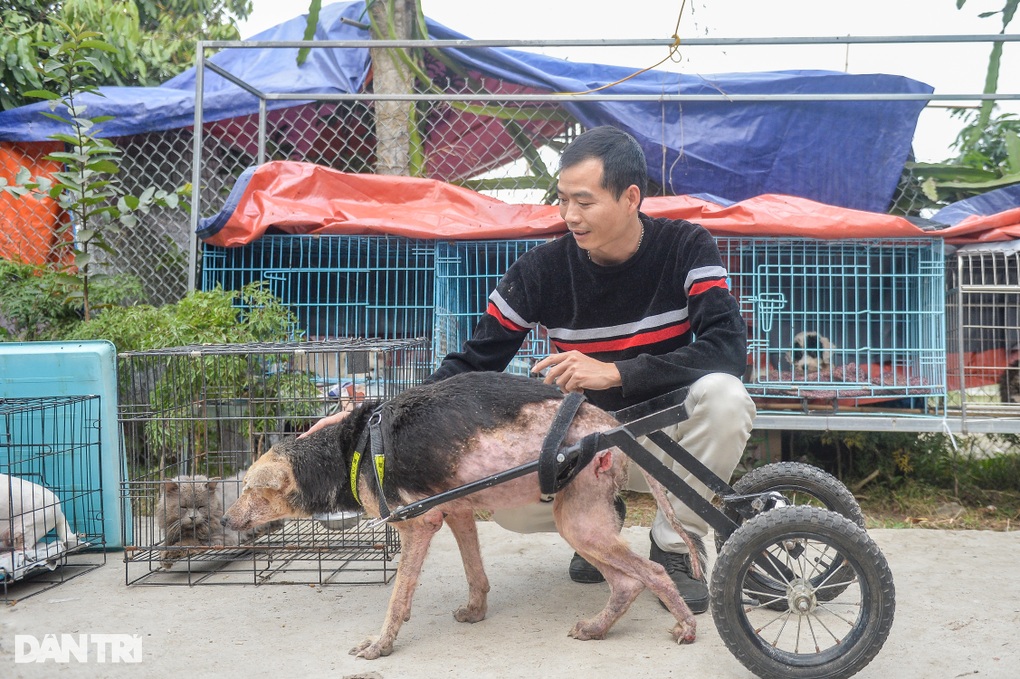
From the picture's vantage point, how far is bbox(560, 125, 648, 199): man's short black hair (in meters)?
2.78

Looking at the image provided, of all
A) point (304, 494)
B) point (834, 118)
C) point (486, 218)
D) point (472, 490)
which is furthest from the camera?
point (834, 118)

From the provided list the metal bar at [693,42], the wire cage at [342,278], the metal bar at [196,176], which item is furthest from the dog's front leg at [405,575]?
the metal bar at [693,42]

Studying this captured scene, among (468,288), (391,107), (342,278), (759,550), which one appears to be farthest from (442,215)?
(759,550)

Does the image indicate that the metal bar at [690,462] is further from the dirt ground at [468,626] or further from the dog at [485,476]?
the dirt ground at [468,626]

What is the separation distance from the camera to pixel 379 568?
133 inches

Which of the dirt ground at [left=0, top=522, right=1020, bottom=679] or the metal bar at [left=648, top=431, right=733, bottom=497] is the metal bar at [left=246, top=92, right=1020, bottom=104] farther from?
the metal bar at [left=648, top=431, right=733, bottom=497]

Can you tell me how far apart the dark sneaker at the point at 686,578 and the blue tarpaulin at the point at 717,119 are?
300cm

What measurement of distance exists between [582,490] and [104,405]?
236 cm

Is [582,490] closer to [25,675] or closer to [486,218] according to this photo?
[25,675]

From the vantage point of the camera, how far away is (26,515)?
3348 mm

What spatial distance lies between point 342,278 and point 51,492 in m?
2.15

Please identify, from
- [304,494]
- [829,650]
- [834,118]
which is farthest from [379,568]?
[834,118]

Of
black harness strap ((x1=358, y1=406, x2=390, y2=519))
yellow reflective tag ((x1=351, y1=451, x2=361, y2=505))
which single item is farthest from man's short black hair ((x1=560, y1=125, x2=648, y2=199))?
yellow reflective tag ((x1=351, y1=451, x2=361, y2=505))

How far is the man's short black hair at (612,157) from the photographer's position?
9.11 feet
